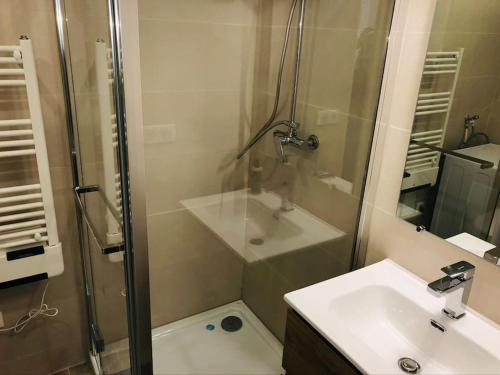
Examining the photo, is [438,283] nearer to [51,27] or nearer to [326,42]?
[326,42]

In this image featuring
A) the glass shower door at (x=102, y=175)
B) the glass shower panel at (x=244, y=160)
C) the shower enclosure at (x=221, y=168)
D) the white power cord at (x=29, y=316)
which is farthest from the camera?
the white power cord at (x=29, y=316)

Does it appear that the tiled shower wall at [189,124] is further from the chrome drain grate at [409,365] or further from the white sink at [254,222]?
the chrome drain grate at [409,365]

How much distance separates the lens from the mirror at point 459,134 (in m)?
1.13

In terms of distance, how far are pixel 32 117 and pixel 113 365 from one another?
1.01m

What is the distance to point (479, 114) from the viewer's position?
1165mm

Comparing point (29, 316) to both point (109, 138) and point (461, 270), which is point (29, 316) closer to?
point (109, 138)

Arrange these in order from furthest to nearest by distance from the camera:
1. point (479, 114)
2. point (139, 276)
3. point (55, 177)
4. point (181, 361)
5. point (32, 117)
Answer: point (181, 361) → point (55, 177) → point (32, 117) → point (479, 114) → point (139, 276)

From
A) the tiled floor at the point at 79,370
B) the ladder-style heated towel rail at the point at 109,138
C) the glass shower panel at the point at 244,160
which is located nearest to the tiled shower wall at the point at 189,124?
the glass shower panel at the point at 244,160

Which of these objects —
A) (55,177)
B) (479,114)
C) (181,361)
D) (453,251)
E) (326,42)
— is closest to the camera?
(479,114)

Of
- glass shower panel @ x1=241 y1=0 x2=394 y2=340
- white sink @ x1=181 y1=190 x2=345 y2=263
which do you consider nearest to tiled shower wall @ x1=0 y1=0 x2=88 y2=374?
white sink @ x1=181 y1=190 x2=345 y2=263

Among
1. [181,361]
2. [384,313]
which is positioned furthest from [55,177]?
[384,313]

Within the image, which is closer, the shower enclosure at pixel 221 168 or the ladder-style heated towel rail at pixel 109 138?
the ladder-style heated towel rail at pixel 109 138

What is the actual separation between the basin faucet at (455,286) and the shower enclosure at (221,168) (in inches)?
18.6

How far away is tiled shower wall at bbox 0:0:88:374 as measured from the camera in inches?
60.9
